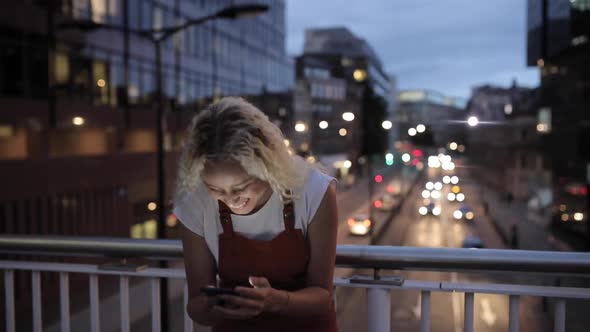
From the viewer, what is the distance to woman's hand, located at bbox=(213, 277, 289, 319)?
1.29 meters

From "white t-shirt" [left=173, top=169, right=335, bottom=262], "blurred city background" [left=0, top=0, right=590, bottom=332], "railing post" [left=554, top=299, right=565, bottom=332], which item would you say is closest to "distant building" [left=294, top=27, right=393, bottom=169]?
"blurred city background" [left=0, top=0, right=590, bottom=332]

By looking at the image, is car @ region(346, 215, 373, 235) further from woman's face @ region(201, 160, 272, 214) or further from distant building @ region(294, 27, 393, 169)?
woman's face @ region(201, 160, 272, 214)

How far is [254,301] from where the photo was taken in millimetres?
1292

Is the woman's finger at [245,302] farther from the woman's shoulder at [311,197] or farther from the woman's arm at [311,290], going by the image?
the woman's shoulder at [311,197]

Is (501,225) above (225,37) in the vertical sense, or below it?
below

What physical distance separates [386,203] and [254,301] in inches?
1009

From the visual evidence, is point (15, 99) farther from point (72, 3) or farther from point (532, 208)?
point (532, 208)

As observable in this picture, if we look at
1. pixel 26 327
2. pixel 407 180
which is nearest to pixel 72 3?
pixel 26 327

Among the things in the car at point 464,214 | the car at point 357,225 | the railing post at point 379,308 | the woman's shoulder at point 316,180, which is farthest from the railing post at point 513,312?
the car at point 464,214

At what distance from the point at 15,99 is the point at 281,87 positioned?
22.1 meters

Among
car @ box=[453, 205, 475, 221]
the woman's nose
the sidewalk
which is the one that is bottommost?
the sidewalk

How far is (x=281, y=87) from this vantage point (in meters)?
34.3

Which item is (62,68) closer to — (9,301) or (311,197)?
(9,301)

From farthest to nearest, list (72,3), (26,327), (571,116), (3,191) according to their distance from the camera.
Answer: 1. (571,116)
2. (72,3)
3. (3,191)
4. (26,327)
